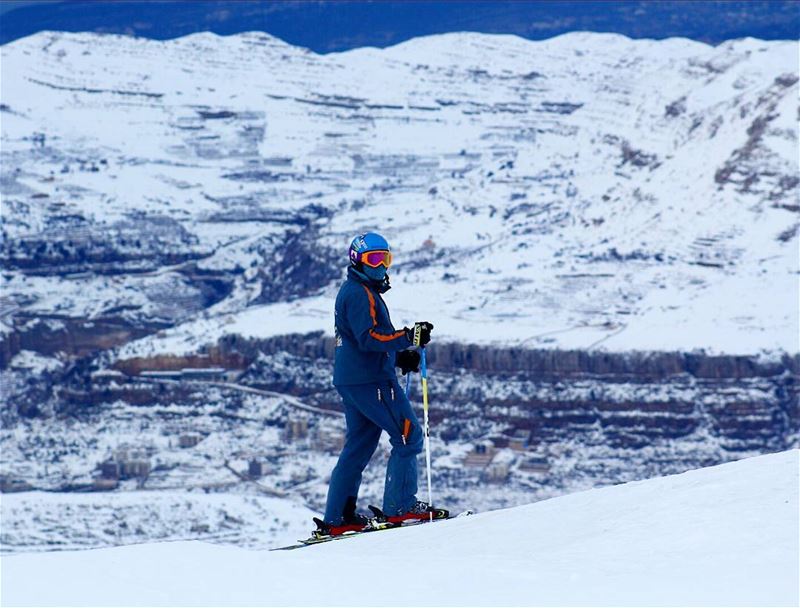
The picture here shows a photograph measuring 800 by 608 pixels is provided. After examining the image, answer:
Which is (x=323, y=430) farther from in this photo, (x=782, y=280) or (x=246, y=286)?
(x=246, y=286)

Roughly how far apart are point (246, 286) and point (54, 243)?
54.9ft

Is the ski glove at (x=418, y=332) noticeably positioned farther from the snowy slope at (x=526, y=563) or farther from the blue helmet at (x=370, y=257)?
the snowy slope at (x=526, y=563)

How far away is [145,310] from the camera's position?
17200 centimetres

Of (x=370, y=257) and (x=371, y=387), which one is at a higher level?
(x=370, y=257)

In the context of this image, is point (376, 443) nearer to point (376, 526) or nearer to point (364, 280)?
point (376, 526)

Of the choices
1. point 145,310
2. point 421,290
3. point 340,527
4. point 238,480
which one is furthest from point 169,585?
point 145,310

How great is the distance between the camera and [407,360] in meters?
28.6

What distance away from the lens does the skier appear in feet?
92.1

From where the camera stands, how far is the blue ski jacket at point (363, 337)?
28.0m

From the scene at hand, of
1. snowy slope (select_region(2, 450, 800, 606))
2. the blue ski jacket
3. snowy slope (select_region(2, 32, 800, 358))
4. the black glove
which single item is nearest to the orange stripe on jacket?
the blue ski jacket

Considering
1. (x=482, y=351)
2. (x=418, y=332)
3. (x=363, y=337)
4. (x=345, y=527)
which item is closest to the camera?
(x=418, y=332)

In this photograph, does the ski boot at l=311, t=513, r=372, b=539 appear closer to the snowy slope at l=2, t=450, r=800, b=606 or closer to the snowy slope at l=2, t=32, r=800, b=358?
the snowy slope at l=2, t=450, r=800, b=606

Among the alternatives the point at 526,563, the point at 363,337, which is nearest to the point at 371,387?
the point at 363,337

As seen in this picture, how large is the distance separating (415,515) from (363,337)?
188 centimetres
